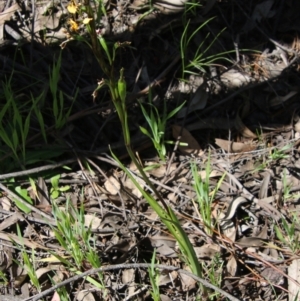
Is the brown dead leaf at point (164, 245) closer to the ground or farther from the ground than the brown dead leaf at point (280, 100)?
closer to the ground

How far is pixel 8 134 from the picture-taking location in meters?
2.27

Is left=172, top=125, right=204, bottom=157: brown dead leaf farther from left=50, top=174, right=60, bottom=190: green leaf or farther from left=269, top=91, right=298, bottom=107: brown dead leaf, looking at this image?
left=50, top=174, right=60, bottom=190: green leaf

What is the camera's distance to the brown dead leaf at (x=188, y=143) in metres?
2.29

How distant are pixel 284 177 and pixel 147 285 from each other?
26.1 inches

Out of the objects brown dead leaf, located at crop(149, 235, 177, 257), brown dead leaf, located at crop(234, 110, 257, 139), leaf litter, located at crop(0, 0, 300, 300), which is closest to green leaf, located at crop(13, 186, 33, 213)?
leaf litter, located at crop(0, 0, 300, 300)

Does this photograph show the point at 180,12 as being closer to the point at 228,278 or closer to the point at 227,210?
the point at 227,210

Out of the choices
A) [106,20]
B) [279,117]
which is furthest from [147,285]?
[106,20]

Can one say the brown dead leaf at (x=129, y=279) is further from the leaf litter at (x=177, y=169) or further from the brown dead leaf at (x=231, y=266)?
the brown dead leaf at (x=231, y=266)

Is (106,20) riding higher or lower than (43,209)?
higher

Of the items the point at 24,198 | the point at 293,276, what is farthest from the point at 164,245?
the point at 24,198

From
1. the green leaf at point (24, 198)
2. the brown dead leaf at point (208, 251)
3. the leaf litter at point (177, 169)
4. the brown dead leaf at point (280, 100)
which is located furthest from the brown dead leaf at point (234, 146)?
the green leaf at point (24, 198)

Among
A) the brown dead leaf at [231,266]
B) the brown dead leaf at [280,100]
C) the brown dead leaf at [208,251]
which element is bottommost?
the brown dead leaf at [231,266]

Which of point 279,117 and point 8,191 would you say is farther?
point 279,117

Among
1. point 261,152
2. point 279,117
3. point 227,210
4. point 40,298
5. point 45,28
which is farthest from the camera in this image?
point 45,28
